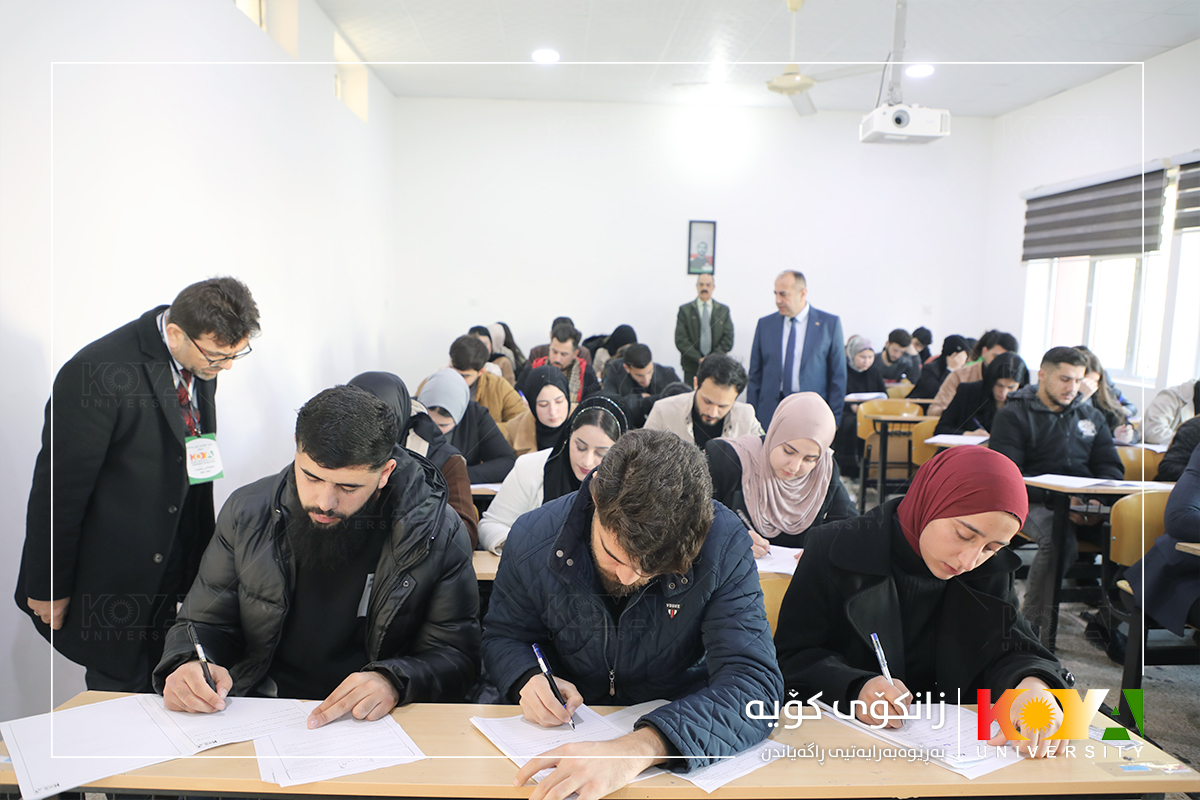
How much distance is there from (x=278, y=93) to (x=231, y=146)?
17.6 inches

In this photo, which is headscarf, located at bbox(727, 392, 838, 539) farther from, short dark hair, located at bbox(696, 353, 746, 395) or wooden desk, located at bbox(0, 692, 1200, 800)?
wooden desk, located at bbox(0, 692, 1200, 800)

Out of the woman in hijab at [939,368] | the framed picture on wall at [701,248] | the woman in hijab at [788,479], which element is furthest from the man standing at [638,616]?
the woman in hijab at [939,368]

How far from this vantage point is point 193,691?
3.48 ft

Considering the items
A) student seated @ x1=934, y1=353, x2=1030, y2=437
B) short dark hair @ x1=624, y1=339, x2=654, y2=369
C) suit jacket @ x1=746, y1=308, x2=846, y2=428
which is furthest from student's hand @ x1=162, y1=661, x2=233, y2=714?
student seated @ x1=934, y1=353, x2=1030, y2=437

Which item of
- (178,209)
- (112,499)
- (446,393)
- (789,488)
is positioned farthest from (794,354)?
(178,209)

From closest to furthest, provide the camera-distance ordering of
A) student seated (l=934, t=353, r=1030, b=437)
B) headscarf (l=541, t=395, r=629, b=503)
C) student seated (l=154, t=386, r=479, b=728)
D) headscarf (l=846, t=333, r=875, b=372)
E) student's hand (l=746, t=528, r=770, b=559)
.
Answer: student seated (l=154, t=386, r=479, b=728) < student's hand (l=746, t=528, r=770, b=559) < headscarf (l=541, t=395, r=629, b=503) < student seated (l=934, t=353, r=1030, b=437) < headscarf (l=846, t=333, r=875, b=372)

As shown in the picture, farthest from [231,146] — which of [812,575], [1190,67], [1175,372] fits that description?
[1175,372]

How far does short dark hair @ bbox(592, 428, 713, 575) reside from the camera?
3.24 feet

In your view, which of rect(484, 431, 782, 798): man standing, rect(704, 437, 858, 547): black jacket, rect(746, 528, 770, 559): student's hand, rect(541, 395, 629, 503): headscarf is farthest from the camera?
rect(704, 437, 858, 547): black jacket

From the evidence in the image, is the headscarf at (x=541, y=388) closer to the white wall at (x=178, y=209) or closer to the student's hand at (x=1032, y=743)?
the white wall at (x=178, y=209)

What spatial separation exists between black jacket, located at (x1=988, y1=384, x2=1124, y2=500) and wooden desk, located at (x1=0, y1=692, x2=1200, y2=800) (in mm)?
2282

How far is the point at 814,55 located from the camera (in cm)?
438

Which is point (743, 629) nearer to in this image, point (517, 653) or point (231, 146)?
point (517, 653)

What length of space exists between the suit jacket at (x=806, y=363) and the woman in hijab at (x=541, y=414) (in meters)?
0.90
